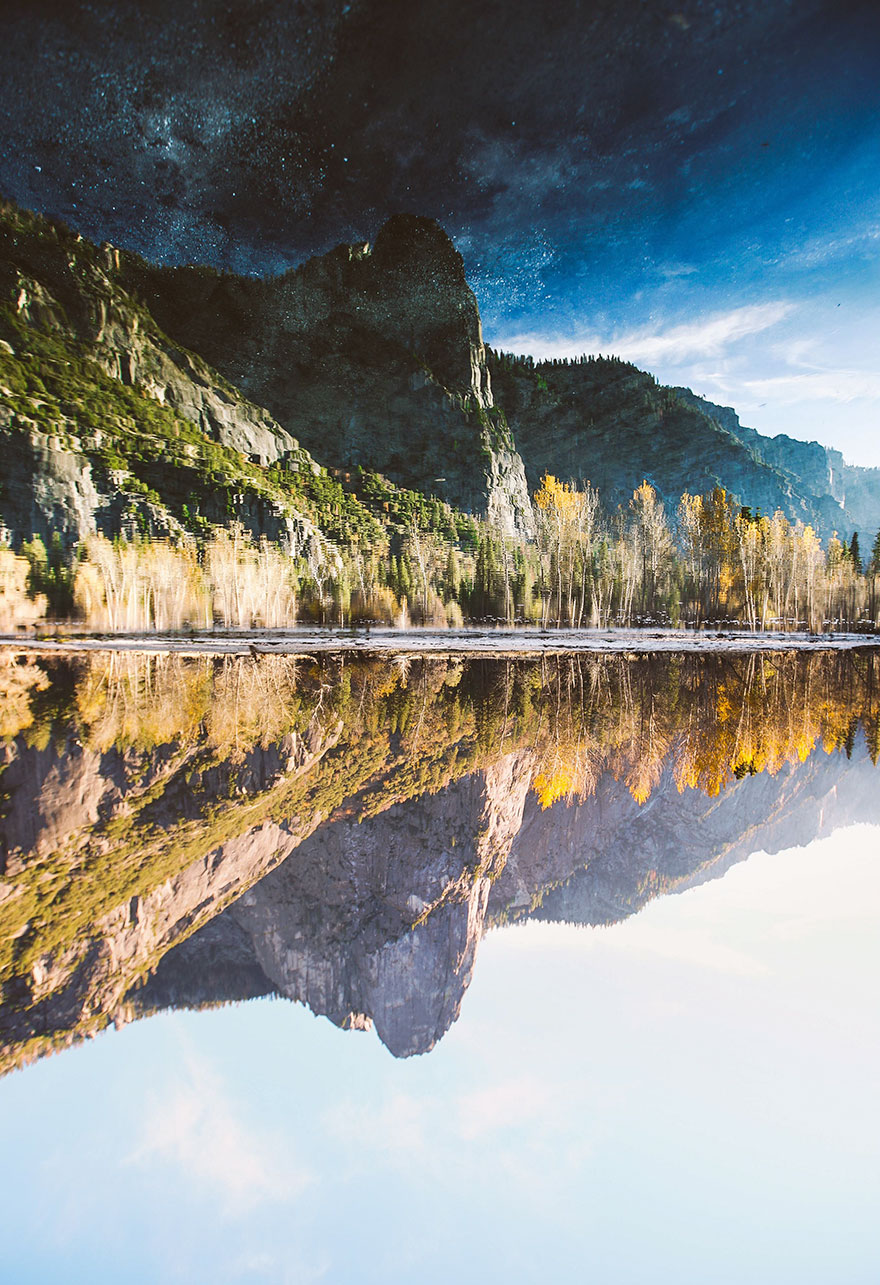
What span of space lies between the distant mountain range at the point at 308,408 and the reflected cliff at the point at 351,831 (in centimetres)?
1704

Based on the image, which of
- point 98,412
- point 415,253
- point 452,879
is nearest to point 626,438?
point 415,253

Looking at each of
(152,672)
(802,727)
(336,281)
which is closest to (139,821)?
(802,727)

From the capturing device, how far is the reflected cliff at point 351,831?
3.69 feet

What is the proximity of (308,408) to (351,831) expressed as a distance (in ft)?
113

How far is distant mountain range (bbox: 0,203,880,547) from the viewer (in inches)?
727

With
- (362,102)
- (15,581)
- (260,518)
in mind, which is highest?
(362,102)

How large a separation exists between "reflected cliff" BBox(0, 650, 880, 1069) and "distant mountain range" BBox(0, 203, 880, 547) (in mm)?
17039

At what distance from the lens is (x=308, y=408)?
105 ft

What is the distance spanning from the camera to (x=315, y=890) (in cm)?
143

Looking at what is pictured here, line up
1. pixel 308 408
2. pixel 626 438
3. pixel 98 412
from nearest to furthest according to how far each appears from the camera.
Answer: pixel 98 412
pixel 308 408
pixel 626 438

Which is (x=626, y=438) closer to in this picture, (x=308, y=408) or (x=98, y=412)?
(x=308, y=408)

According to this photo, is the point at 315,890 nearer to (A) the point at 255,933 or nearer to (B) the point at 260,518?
(A) the point at 255,933

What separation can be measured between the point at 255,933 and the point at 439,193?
14783mm

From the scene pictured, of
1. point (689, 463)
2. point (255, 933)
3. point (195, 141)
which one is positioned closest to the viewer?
point (255, 933)
